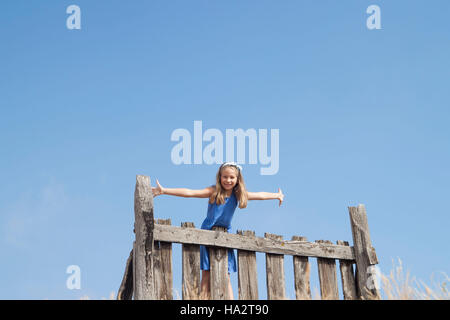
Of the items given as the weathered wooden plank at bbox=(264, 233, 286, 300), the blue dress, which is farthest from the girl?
the weathered wooden plank at bbox=(264, 233, 286, 300)

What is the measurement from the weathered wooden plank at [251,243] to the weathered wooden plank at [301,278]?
9 cm

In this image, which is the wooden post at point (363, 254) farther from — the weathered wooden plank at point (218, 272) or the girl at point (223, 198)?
the weathered wooden plank at point (218, 272)

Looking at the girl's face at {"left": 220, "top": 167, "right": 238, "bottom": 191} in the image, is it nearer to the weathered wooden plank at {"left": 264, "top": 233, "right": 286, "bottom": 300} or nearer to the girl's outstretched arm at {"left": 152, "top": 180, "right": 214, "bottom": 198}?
the girl's outstretched arm at {"left": 152, "top": 180, "right": 214, "bottom": 198}

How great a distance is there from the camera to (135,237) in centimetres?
523

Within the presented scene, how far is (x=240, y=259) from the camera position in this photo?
5777mm

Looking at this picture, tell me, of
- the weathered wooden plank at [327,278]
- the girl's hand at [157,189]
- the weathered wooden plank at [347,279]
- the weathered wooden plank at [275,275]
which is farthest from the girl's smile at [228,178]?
the weathered wooden plank at [347,279]

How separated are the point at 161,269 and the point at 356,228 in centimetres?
275

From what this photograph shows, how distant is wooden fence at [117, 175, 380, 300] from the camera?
5176mm

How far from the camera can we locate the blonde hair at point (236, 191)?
19.5 ft

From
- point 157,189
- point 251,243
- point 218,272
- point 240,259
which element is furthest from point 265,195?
point 157,189
